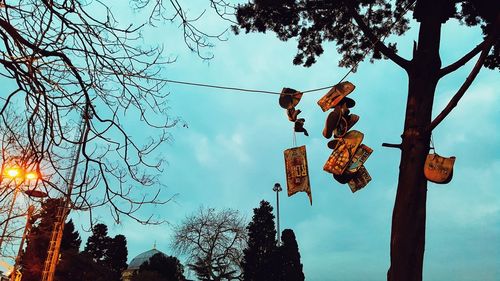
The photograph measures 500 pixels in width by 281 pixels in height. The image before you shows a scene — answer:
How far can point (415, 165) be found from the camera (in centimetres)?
495

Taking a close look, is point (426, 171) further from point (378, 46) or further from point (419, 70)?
point (378, 46)

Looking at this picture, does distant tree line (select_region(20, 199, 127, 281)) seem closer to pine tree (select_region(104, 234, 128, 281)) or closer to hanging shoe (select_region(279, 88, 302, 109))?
pine tree (select_region(104, 234, 128, 281))

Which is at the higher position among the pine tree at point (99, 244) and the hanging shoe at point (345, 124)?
the pine tree at point (99, 244)

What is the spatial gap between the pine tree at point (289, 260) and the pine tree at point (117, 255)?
12.9 m

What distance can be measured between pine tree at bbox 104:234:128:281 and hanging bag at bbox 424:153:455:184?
3132 centimetres

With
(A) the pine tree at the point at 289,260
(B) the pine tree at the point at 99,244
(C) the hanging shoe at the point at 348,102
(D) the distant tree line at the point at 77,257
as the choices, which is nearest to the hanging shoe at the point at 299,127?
(C) the hanging shoe at the point at 348,102

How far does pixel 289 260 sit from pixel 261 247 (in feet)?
7.90

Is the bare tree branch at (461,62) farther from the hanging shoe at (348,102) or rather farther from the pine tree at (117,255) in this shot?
the pine tree at (117,255)

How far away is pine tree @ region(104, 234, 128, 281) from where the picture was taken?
A: 3241 centimetres

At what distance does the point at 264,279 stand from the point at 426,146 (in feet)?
85.1

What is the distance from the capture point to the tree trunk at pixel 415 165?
15.4ft

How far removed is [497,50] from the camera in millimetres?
7422

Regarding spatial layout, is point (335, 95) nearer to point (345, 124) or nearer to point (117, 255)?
point (345, 124)

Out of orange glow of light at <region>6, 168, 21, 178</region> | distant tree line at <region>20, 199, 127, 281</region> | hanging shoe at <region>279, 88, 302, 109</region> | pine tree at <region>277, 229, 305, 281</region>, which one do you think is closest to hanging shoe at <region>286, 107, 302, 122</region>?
hanging shoe at <region>279, 88, 302, 109</region>
